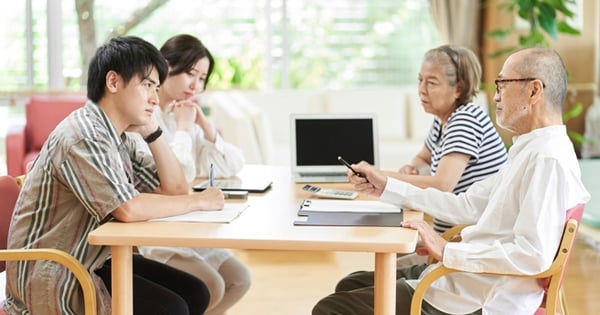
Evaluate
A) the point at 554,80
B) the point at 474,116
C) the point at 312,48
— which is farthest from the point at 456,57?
the point at 312,48

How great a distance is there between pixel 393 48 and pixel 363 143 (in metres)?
4.75

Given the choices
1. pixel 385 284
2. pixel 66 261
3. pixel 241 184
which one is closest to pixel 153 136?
pixel 241 184

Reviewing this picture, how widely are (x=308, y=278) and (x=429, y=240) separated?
216 cm

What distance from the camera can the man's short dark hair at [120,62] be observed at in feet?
8.49

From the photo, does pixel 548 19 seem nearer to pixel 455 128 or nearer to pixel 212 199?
pixel 455 128

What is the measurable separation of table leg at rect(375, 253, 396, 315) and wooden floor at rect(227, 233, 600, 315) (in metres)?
1.62

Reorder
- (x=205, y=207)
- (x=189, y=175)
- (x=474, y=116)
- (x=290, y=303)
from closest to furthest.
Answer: (x=205, y=207), (x=474, y=116), (x=189, y=175), (x=290, y=303)

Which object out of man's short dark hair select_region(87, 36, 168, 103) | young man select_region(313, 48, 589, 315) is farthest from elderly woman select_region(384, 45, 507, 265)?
man's short dark hair select_region(87, 36, 168, 103)

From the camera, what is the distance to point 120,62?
2588 mm

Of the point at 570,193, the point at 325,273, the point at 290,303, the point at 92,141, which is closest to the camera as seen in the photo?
the point at 570,193

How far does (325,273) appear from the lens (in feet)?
15.2

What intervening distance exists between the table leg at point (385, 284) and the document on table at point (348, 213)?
19 cm

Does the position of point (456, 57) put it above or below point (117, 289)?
above

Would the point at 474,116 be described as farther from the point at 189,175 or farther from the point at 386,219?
the point at 189,175
